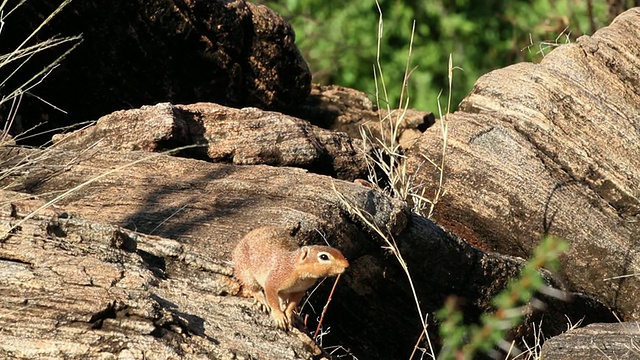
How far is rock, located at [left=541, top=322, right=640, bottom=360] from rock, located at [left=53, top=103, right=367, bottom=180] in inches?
88.0

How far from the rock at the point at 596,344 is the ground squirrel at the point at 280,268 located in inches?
52.9

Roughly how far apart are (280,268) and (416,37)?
42.7ft

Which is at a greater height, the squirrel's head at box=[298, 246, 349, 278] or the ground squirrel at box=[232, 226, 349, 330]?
the squirrel's head at box=[298, 246, 349, 278]

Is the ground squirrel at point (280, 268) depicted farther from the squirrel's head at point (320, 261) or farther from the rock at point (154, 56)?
the rock at point (154, 56)

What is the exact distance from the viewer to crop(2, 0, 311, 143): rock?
26.8 feet

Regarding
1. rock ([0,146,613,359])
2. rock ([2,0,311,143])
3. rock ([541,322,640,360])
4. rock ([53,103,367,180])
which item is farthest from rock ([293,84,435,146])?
rock ([541,322,640,360])

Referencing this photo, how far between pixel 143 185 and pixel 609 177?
150 inches

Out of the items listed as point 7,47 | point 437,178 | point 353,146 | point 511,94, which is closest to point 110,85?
point 7,47

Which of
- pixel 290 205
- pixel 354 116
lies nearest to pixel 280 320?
pixel 290 205

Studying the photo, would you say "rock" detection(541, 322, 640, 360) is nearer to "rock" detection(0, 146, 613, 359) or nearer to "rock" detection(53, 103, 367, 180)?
"rock" detection(0, 146, 613, 359)

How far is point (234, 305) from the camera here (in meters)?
5.08

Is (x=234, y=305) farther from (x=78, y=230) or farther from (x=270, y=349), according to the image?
(x=78, y=230)

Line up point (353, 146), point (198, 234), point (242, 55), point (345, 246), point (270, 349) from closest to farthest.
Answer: point (270, 349) → point (198, 234) → point (345, 246) → point (353, 146) → point (242, 55)

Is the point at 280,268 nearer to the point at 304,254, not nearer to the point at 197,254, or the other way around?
the point at 304,254
